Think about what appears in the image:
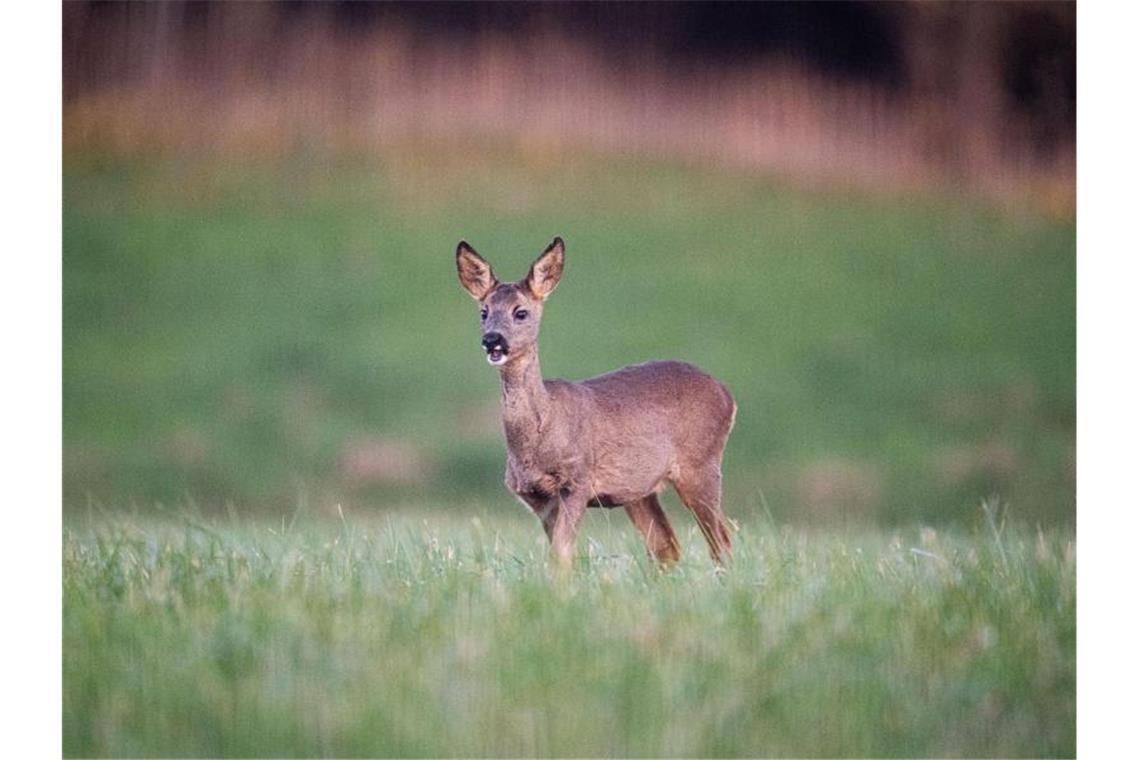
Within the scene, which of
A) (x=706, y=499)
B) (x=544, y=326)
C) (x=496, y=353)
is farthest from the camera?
(x=544, y=326)

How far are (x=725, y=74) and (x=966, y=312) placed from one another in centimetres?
160

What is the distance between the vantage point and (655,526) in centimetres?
764

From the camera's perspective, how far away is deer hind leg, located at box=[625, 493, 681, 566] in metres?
7.51

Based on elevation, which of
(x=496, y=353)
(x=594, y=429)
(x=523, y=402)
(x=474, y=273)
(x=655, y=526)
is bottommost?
(x=655, y=526)

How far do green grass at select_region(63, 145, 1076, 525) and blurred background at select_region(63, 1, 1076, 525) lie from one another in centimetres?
2

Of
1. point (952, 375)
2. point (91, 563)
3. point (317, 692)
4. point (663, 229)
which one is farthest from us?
point (663, 229)

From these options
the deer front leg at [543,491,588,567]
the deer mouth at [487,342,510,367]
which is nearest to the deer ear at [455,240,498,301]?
the deer mouth at [487,342,510,367]

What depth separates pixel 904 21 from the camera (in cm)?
834

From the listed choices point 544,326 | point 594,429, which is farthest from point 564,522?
point 544,326

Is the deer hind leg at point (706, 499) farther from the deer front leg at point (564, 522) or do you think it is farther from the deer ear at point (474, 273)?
the deer ear at point (474, 273)

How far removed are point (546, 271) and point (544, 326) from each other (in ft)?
6.01

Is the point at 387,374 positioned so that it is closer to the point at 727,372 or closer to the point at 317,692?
the point at 727,372

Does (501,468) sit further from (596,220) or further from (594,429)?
(594,429)

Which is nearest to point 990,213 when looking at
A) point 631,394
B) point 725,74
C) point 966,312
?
point 966,312
